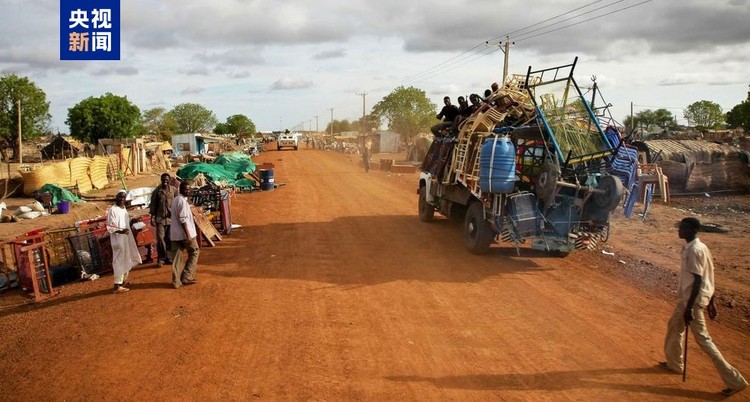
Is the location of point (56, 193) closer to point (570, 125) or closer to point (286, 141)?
point (570, 125)

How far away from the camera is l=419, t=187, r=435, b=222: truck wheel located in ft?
43.2

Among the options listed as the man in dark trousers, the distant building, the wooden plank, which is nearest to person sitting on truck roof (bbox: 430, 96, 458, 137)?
the wooden plank

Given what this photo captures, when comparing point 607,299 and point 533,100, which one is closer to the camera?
point 607,299

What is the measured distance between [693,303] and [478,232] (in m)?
4.87

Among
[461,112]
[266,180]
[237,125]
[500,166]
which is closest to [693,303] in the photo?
[500,166]

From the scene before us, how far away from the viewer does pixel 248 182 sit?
2188 cm

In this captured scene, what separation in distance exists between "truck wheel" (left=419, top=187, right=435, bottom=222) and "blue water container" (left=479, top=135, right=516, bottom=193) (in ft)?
14.3

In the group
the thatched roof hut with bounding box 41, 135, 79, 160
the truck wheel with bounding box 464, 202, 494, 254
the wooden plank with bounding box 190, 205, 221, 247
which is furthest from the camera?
the thatched roof hut with bounding box 41, 135, 79, 160

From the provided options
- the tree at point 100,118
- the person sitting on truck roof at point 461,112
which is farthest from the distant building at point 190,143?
the person sitting on truck roof at point 461,112

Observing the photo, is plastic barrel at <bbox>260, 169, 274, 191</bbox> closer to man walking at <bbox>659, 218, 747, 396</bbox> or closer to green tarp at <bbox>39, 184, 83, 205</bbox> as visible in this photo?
green tarp at <bbox>39, 184, 83, 205</bbox>

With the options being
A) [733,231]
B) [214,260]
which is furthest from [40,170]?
[733,231]

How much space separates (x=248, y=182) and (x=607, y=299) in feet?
56.8

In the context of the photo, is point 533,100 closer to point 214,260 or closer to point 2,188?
point 214,260

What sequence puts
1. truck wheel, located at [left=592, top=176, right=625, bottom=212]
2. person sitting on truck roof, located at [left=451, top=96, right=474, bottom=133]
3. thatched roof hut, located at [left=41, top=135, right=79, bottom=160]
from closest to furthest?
truck wheel, located at [left=592, top=176, right=625, bottom=212], person sitting on truck roof, located at [left=451, top=96, right=474, bottom=133], thatched roof hut, located at [left=41, top=135, right=79, bottom=160]
